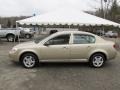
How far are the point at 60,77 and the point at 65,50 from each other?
1.66 metres

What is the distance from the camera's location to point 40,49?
9.12 metres

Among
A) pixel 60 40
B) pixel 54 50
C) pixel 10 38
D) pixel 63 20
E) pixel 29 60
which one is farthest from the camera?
pixel 10 38

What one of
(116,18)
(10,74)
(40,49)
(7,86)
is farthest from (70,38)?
(116,18)

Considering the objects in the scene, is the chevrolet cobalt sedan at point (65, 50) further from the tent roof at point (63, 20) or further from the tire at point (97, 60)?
the tent roof at point (63, 20)

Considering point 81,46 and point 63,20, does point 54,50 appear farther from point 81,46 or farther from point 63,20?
point 63,20

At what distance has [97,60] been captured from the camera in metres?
9.41

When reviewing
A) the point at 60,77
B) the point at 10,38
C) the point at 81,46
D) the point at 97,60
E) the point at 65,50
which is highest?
the point at 10,38

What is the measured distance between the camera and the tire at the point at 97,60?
9.38 meters

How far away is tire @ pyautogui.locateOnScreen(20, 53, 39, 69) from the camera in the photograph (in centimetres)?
920

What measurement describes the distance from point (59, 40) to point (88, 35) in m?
1.22

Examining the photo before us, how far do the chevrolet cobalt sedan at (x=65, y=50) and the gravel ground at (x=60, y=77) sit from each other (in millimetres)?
357

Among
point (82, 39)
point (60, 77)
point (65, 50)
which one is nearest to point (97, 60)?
point (82, 39)

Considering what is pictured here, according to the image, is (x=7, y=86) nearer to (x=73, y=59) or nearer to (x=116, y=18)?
(x=73, y=59)

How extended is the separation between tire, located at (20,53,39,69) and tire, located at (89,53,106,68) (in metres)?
2.21
